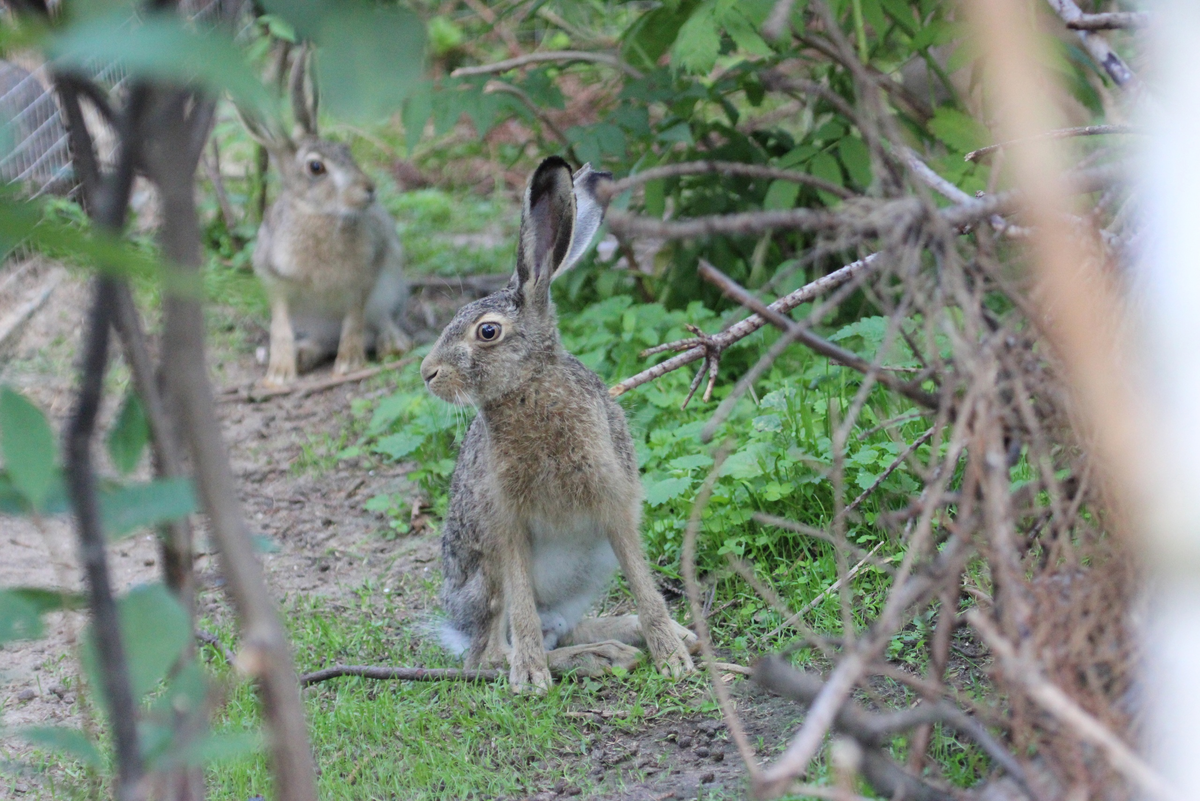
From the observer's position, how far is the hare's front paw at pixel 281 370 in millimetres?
6862

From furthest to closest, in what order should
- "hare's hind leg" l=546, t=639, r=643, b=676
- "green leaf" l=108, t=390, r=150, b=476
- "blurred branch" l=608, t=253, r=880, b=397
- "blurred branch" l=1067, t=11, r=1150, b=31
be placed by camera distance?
1. "hare's hind leg" l=546, t=639, r=643, b=676
2. "blurred branch" l=608, t=253, r=880, b=397
3. "blurred branch" l=1067, t=11, r=1150, b=31
4. "green leaf" l=108, t=390, r=150, b=476

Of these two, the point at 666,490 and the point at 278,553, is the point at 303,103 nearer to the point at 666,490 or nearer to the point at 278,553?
the point at 666,490

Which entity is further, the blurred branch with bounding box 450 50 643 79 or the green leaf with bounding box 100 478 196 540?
the blurred branch with bounding box 450 50 643 79

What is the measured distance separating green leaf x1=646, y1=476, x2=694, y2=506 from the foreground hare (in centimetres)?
12

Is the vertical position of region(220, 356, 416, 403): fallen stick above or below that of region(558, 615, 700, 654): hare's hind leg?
above

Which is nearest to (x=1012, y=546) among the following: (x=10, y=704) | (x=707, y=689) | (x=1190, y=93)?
(x=1190, y=93)

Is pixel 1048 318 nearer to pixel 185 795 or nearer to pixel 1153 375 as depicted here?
pixel 1153 375

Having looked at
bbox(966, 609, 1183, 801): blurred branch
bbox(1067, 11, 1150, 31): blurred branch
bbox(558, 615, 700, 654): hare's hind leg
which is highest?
bbox(1067, 11, 1150, 31): blurred branch

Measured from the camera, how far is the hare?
23.4 feet

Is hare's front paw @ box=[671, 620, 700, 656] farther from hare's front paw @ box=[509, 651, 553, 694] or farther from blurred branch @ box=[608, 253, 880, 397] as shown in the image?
blurred branch @ box=[608, 253, 880, 397]

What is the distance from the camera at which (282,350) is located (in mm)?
6953

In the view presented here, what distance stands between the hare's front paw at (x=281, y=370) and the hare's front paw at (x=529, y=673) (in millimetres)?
3514

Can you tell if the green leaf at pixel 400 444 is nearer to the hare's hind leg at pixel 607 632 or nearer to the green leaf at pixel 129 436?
the hare's hind leg at pixel 607 632

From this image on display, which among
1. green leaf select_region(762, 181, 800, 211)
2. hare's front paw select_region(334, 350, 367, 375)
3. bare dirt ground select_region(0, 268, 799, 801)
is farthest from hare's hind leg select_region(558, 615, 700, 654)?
hare's front paw select_region(334, 350, 367, 375)
